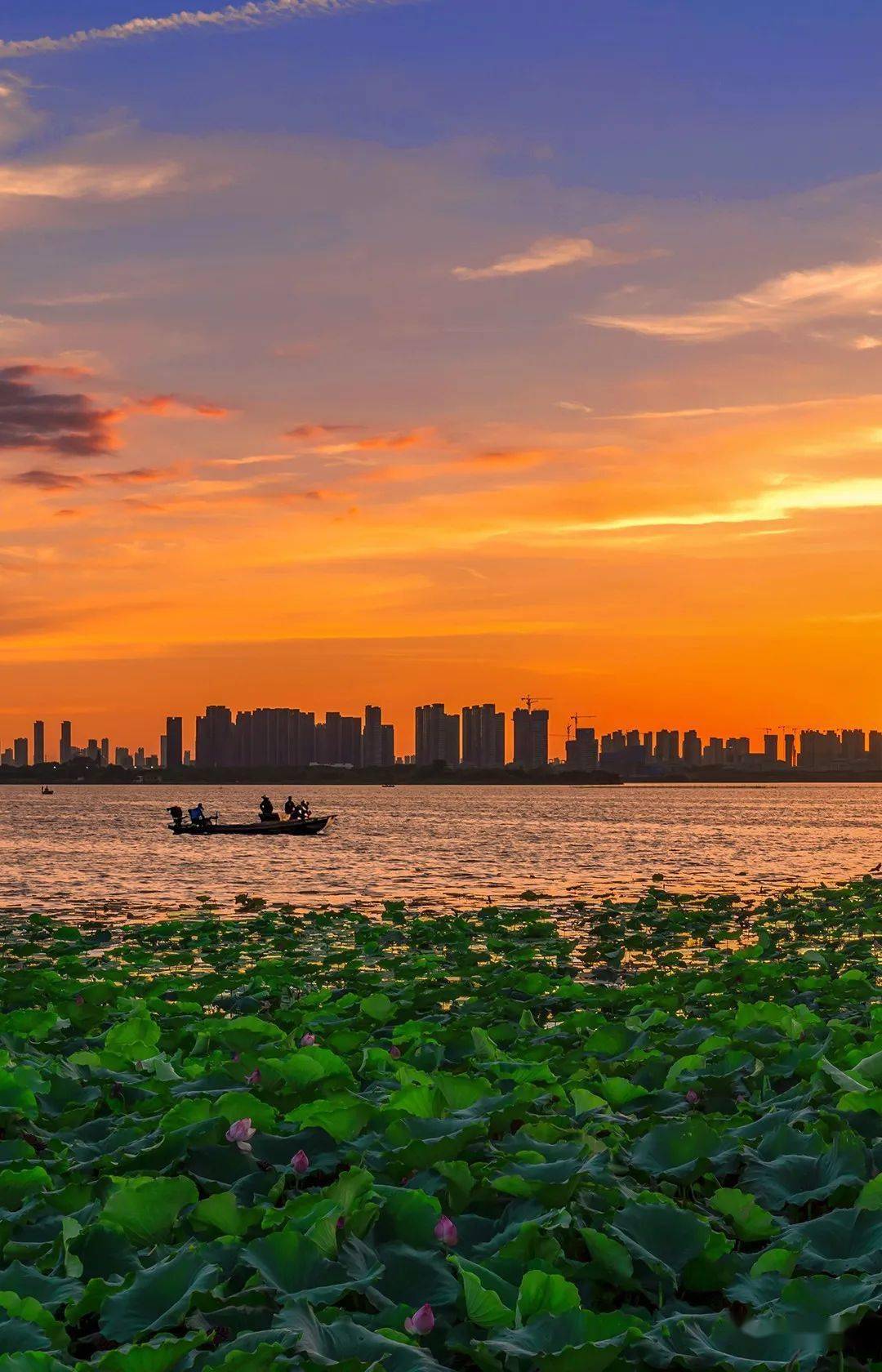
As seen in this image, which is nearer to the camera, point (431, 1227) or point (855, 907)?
point (431, 1227)

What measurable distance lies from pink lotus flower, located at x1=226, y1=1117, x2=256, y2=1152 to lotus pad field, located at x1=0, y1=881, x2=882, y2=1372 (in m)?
0.01

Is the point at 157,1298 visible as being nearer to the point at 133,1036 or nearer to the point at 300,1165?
the point at 300,1165

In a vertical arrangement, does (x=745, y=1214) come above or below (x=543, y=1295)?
below

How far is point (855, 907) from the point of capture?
A: 27141 mm

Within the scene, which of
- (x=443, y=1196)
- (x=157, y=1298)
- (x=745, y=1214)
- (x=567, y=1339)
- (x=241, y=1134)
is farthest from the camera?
(x=241, y=1134)

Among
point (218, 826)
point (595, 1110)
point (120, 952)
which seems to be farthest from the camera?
point (218, 826)

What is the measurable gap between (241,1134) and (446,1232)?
135 cm

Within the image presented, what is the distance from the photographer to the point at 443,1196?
18.3 ft

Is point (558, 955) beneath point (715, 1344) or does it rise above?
beneath

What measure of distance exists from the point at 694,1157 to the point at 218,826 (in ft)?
199

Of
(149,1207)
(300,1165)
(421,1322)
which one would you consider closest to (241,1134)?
(300,1165)

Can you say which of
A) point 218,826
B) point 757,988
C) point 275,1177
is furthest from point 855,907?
point 218,826

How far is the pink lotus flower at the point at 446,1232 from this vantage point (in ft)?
16.2

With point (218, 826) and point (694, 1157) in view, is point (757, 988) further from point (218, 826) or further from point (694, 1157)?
point (218, 826)
